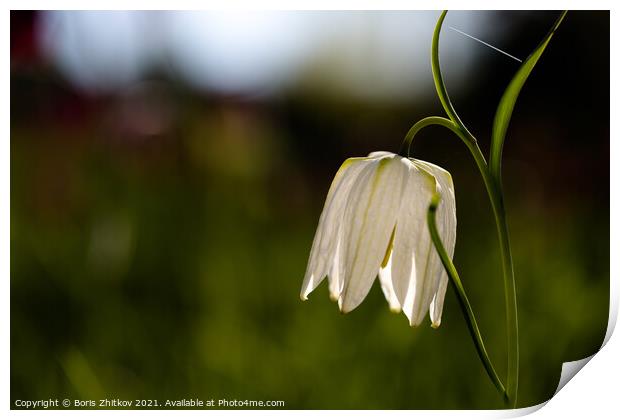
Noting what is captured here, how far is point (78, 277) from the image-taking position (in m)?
1.05

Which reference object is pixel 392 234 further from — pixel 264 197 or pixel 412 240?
pixel 264 197

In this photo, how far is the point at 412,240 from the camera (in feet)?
2.61

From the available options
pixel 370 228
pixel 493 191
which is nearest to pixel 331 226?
pixel 370 228

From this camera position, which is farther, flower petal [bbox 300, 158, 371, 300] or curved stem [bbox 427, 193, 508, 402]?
flower petal [bbox 300, 158, 371, 300]

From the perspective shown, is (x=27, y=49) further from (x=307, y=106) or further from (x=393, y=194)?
(x=393, y=194)

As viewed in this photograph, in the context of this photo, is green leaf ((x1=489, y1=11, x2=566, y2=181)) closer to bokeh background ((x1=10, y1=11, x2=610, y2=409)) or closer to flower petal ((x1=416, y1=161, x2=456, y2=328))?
flower petal ((x1=416, y1=161, x2=456, y2=328))

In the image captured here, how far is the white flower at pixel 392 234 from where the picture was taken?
0.79 metres

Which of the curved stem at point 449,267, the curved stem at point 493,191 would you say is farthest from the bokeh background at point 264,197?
the curved stem at point 449,267

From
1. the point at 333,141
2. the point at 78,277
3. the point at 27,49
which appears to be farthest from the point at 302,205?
the point at 27,49

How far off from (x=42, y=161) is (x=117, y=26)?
221mm

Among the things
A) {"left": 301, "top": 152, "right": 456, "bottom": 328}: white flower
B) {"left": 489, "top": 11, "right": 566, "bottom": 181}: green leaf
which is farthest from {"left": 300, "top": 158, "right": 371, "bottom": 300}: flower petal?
{"left": 489, "top": 11, "right": 566, "bottom": 181}: green leaf

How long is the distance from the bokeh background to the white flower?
0.79 ft

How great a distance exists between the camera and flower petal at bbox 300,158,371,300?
82 cm

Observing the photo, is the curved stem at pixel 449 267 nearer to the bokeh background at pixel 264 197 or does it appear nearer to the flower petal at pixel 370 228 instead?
the flower petal at pixel 370 228
